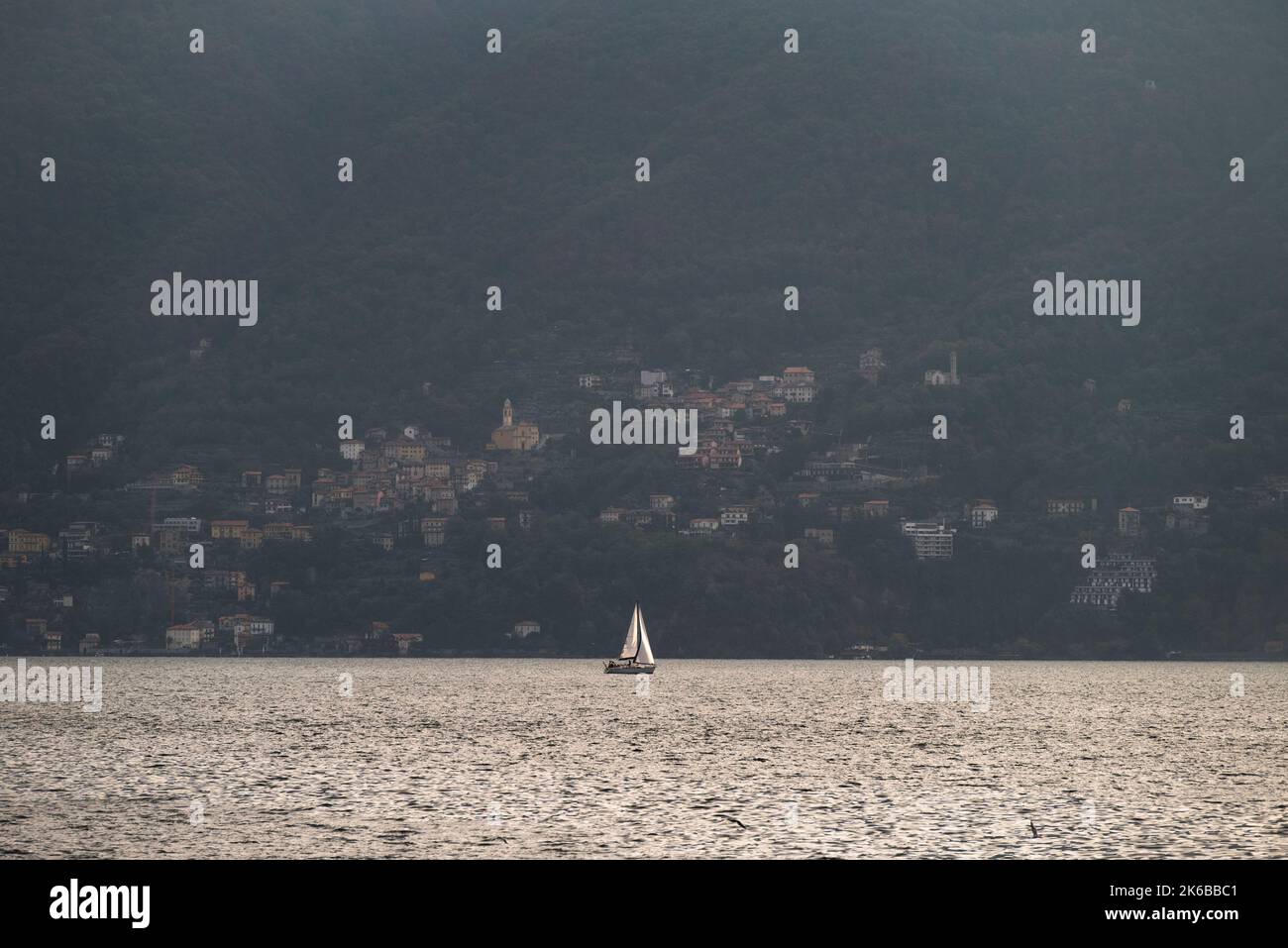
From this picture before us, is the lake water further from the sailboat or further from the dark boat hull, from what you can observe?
the sailboat

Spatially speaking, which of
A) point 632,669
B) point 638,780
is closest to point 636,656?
point 632,669

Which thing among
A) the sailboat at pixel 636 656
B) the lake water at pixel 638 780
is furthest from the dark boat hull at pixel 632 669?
the lake water at pixel 638 780

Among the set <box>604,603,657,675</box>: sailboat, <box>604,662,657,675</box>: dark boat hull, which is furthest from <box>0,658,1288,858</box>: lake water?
<box>604,603,657,675</box>: sailboat

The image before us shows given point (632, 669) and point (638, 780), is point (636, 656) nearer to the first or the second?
point (632, 669)

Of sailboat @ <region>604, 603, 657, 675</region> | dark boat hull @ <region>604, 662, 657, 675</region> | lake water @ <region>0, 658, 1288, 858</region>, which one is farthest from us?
sailboat @ <region>604, 603, 657, 675</region>

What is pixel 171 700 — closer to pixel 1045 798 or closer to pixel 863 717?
pixel 863 717

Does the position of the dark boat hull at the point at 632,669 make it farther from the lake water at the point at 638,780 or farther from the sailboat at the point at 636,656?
the lake water at the point at 638,780
